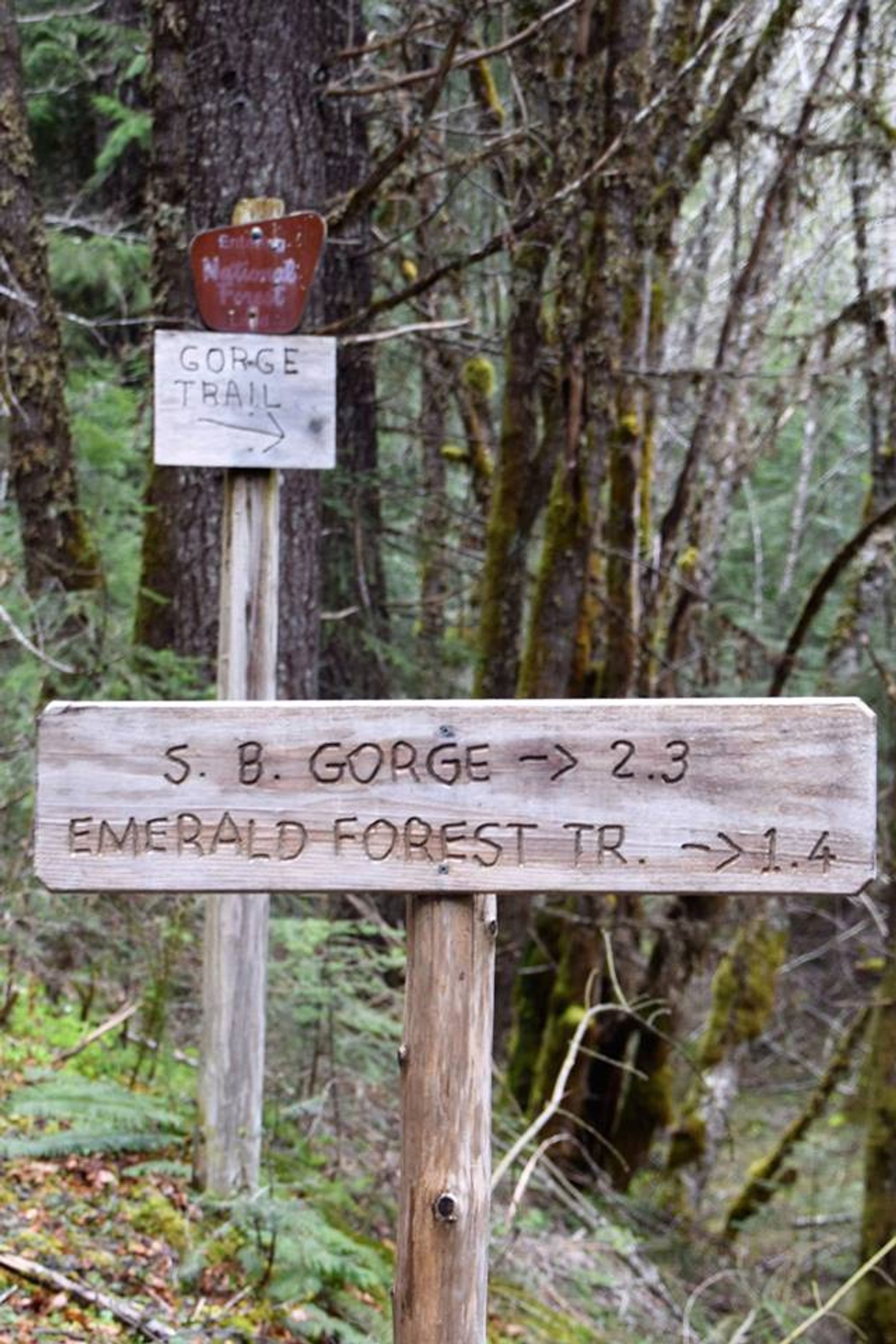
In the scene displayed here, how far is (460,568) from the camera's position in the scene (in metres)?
11.4

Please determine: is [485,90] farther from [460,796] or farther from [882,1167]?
[460,796]

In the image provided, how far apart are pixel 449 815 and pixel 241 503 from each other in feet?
7.52

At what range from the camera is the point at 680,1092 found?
38.7 feet

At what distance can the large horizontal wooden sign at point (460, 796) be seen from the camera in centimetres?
264

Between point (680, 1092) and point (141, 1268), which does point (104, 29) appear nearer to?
point (680, 1092)

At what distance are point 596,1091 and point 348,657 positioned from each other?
3223 mm

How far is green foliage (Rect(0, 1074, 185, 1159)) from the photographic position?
4.96 meters

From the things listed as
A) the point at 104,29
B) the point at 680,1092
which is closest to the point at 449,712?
the point at 680,1092

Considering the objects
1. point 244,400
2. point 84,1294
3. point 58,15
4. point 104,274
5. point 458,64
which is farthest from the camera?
point 104,274

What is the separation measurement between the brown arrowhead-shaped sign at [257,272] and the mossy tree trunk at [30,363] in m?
3.54

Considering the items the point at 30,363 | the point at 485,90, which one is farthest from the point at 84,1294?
the point at 485,90

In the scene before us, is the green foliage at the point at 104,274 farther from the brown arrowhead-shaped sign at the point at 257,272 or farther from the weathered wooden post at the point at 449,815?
the weathered wooden post at the point at 449,815

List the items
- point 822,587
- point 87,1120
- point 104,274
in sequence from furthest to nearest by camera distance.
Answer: point 104,274 → point 822,587 → point 87,1120

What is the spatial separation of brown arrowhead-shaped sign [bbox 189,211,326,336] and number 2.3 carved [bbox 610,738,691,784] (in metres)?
2.36
